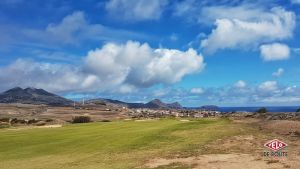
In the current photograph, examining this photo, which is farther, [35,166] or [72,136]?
[72,136]

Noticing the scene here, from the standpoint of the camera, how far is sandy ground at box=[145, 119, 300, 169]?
2481 centimetres

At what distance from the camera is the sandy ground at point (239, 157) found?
24812mm

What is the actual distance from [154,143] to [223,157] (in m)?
10.9

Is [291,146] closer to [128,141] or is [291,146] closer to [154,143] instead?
[154,143]

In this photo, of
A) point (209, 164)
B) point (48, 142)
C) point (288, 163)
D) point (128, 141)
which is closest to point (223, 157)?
point (209, 164)

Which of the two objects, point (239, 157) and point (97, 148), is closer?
point (239, 157)

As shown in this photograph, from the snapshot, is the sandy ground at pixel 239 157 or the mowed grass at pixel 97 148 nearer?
the sandy ground at pixel 239 157

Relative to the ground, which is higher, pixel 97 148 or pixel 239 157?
pixel 97 148

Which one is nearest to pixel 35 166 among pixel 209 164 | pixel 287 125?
pixel 209 164

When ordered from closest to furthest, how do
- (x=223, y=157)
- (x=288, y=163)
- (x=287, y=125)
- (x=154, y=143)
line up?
(x=288, y=163) → (x=223, y=157) → (x=154, y=143) → (x=287, y=125)

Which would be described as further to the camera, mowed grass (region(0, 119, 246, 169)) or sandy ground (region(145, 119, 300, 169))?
mowed grass (region(0, 119, 246, 169))

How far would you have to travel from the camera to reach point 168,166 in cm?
2619

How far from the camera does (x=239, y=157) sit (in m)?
28.0

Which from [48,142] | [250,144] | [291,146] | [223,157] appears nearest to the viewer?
[223,157]
